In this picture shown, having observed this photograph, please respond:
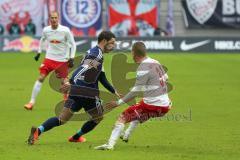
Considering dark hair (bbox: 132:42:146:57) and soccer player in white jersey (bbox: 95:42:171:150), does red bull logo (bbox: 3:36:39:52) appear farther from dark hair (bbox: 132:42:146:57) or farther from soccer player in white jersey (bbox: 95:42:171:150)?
dark hair (bbox: 132:42:146:57)

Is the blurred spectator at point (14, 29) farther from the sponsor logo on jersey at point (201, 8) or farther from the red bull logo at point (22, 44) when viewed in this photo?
the sponsor logo on jersey at point (201, 8)

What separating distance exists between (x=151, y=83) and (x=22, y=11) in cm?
3813

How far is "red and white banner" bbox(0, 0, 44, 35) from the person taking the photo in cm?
4975

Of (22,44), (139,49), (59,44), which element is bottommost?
(22,44)

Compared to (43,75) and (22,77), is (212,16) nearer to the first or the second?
(22,77)

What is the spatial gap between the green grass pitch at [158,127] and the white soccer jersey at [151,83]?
0.88 m

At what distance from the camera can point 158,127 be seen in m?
16.6

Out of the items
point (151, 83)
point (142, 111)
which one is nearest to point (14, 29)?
point (142, 111)

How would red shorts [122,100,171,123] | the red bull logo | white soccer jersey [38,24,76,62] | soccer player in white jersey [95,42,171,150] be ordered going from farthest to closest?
the red bull logo < white soccer jersey [38,24,76,62] < red shorts [122,100,171,123] < soccer player in white jersey [95,42,171,150]

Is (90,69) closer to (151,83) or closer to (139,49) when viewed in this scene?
(139,49)

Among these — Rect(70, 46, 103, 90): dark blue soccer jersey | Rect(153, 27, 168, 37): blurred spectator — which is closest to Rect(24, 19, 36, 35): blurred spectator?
Rect(153, 27, 168, 37): blurred spectator

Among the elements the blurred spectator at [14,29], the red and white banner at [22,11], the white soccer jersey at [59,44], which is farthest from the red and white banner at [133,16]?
the white soccer jersey at [59,44]

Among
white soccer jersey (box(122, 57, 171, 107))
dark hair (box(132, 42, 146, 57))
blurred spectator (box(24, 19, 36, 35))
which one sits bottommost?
blurred spectator (box(24, 19, 36, 35))

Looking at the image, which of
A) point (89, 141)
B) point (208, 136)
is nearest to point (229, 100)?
point (208, 136)
